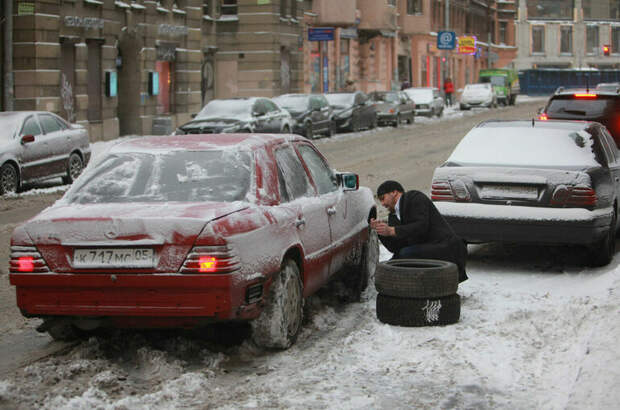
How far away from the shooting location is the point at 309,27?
169 ft

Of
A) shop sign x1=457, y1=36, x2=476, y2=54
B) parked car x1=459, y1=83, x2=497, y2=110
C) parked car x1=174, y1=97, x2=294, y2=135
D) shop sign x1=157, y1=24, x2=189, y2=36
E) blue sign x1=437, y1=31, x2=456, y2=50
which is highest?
shop sign x1=457, y1=36, x2=476, y2=54

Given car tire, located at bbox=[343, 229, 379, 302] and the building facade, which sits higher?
the building facade

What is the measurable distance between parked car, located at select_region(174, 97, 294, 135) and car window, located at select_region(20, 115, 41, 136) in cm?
680

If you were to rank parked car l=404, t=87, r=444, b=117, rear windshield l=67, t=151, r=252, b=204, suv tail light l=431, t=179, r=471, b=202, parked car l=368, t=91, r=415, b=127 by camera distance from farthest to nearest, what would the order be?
parked car l=404, t=87, r=444, b=117
parked car l=368, t=91, r=415, b=127
suv tail light l=431, t=179, r=471, b=202
rear windshield l=67, t=151, r=252, b=204

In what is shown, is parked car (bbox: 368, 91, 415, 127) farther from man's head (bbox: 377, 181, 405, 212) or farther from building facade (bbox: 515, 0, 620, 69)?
building facade (bbox: 515, 0, 620, 69)

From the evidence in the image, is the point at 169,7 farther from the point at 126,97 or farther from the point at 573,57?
the point at 573,57

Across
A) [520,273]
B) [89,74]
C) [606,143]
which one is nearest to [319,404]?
[520,273]

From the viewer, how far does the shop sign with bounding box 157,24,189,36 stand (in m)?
37.3

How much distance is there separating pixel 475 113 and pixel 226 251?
52697 mm

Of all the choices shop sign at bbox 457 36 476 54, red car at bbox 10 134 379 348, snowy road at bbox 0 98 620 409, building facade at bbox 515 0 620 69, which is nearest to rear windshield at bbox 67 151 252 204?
red car at bbox 10 134 379 348

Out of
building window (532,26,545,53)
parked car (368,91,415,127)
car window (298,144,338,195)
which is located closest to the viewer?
car window (298,144,338,195)

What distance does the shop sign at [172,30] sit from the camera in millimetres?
37281

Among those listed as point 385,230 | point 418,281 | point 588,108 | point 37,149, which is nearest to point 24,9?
point 37,149

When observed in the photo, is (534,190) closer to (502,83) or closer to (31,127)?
(31,127)
